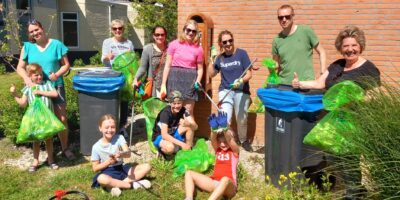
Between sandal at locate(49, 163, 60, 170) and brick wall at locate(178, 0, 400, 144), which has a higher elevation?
brick wall at locate(178, 0, 400, 144)

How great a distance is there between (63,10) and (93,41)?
2.11 metres

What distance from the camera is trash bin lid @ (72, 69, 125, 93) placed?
16.3 ft

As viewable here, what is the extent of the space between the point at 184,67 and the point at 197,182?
158cm

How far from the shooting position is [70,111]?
6.10 metres

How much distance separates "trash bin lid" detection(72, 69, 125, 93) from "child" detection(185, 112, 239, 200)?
169 centimetres

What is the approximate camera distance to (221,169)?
3.95 meters

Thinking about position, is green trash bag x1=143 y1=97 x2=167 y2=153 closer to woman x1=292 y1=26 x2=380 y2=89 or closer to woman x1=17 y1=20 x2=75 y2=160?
woman x1=17 y1=20 x2=75 y2=160

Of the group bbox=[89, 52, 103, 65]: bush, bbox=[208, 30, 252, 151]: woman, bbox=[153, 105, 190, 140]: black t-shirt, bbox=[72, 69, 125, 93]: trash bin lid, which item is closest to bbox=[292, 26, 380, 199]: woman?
bbox=[208, 30, 252, 151]: woman

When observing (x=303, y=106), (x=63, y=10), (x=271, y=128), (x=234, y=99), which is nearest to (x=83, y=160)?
(x=234, y=99)

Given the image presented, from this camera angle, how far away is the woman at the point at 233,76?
16.0 ft

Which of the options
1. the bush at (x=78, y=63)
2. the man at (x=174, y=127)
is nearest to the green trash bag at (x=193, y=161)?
the man at (x=174, y=127)

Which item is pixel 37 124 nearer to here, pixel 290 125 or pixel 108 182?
pixel 108 182

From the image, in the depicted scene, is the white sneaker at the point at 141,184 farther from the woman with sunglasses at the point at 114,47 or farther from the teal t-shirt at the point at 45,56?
the woman with sunglasses at the point at 114,47

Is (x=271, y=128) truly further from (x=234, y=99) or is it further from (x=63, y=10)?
(x=63, y=10)
